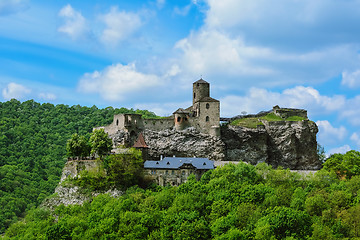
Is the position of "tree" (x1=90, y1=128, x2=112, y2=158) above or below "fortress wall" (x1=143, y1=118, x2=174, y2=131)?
below

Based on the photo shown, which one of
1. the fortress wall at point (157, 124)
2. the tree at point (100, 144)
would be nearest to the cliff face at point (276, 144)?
the fortress wall at point (157, 124)

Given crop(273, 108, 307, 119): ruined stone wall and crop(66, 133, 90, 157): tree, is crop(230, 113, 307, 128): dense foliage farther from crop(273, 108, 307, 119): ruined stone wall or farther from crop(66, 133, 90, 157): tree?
crop(66, 133, 90, 157): tree

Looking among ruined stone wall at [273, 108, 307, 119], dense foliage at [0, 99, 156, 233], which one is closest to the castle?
ruined stone wall at [273, 108, 307, 119]

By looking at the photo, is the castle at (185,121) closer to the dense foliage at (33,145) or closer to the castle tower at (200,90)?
the castle tower at (200,90)

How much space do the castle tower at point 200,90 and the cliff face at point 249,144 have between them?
5854mm

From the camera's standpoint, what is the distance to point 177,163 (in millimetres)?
77125

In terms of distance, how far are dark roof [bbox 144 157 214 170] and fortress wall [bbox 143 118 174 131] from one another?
7.53 metres

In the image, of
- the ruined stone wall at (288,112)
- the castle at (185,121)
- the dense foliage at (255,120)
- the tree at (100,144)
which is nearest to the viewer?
the tree at (100,144)

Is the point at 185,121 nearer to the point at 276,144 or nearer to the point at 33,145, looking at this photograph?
the point at 276,144

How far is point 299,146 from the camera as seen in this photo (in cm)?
8912

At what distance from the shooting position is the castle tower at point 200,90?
287 ft

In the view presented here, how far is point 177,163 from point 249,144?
49.9 ft

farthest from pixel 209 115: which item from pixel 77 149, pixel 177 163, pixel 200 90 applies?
pixel 77 149

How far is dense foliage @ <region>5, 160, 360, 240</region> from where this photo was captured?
62062 mm
